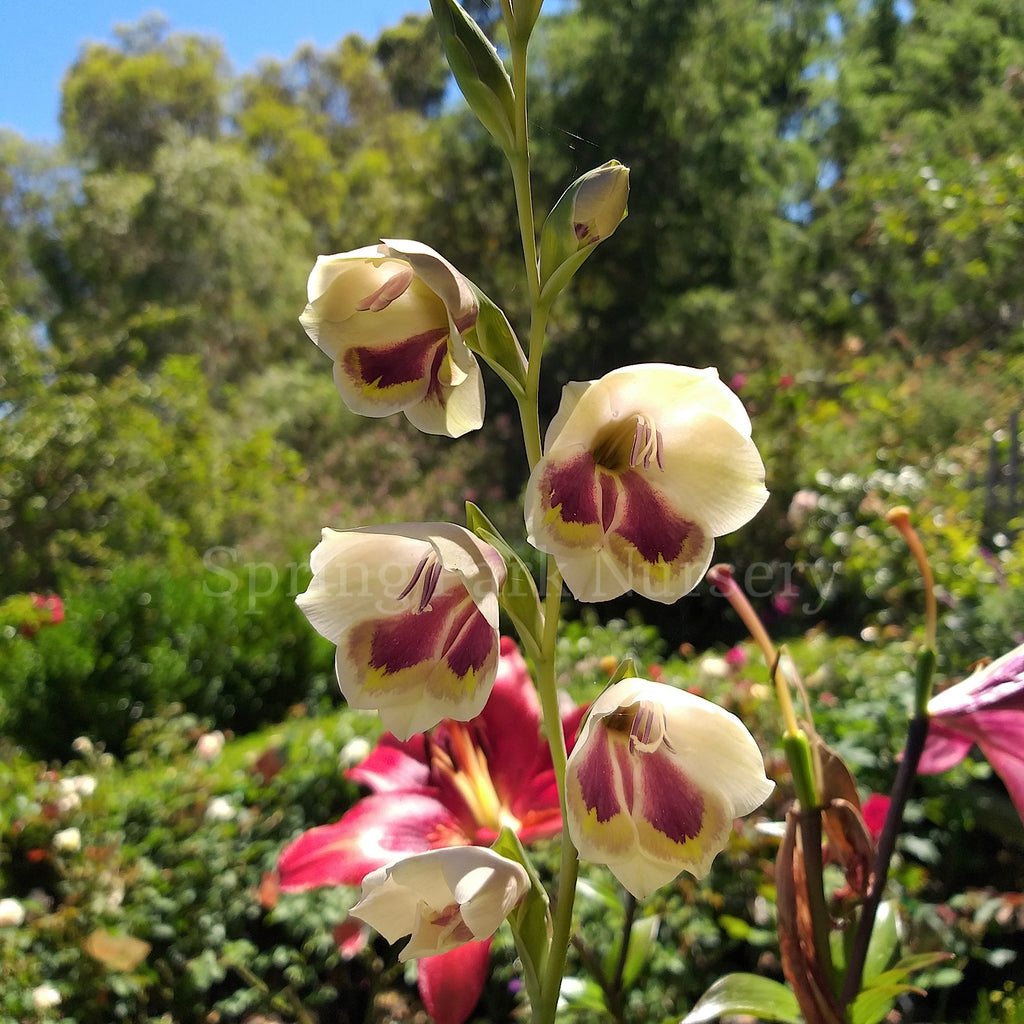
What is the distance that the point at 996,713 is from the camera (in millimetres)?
658

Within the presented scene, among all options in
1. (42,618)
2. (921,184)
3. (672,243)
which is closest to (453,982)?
(42,618)

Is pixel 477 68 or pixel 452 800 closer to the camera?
pixel 477 68

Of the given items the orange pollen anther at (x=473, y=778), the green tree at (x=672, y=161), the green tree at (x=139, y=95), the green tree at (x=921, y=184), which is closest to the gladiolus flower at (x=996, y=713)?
the orange pollen anther at (x=473, y=778)

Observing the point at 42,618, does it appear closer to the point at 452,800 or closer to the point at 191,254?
the point at 452,800

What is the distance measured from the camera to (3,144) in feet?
46.3

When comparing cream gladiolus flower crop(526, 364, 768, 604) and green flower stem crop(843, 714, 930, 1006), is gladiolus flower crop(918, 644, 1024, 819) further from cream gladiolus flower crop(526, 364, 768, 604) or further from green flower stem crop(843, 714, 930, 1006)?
cream gladiolus flower crop(526, 364, 768, 604)

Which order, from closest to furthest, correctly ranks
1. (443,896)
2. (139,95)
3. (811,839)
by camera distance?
(443,896)
(811,839)
(139,95)

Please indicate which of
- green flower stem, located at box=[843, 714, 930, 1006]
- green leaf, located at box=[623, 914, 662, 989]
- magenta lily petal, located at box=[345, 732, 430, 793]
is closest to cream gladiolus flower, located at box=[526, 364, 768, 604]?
green flower stem, located at box=[843, 714, 930, 1006]

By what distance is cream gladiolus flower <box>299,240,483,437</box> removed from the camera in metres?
0.60

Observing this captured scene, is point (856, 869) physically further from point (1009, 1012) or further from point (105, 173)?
point (105, 173)

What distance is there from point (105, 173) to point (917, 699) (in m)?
18.7

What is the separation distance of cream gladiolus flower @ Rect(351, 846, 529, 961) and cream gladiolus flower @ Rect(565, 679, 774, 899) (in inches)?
2.5

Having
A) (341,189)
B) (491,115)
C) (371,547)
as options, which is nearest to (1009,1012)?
(371,547)

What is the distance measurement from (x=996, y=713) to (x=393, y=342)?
612mm
